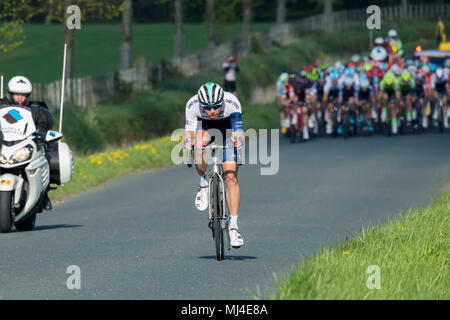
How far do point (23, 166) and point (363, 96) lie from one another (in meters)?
16.5

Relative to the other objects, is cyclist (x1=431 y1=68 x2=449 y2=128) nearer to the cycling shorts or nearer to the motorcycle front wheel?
the motorcycle front wheel

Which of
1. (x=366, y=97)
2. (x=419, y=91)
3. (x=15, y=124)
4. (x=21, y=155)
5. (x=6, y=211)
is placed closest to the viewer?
(x=6, y=211)

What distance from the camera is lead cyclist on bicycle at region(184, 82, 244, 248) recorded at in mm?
10766

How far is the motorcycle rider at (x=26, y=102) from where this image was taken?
1355cm

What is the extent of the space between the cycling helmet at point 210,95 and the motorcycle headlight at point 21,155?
3.26 meters

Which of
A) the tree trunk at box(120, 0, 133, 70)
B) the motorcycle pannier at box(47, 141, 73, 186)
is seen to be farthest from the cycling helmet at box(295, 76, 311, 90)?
the motorcycle pannier at box(47, 141, 73, 186)

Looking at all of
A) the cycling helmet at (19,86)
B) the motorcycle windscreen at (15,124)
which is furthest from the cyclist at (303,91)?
the motorcycle windscreen at (15,124)

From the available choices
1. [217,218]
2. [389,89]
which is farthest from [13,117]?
[389,89]

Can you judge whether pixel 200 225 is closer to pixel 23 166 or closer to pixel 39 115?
pixel 39 115

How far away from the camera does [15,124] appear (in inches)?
518

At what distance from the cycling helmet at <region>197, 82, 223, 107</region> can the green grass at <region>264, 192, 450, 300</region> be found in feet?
5.28

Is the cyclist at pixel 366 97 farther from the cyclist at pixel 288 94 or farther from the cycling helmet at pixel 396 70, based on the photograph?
the cyclist at pixel 288 94

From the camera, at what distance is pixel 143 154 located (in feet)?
78.6
